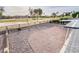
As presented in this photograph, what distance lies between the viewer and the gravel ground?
1.46m

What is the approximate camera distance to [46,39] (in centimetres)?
147

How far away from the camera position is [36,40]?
4.83 ft

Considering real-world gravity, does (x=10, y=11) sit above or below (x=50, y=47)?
above

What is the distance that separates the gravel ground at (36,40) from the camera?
1460mm
